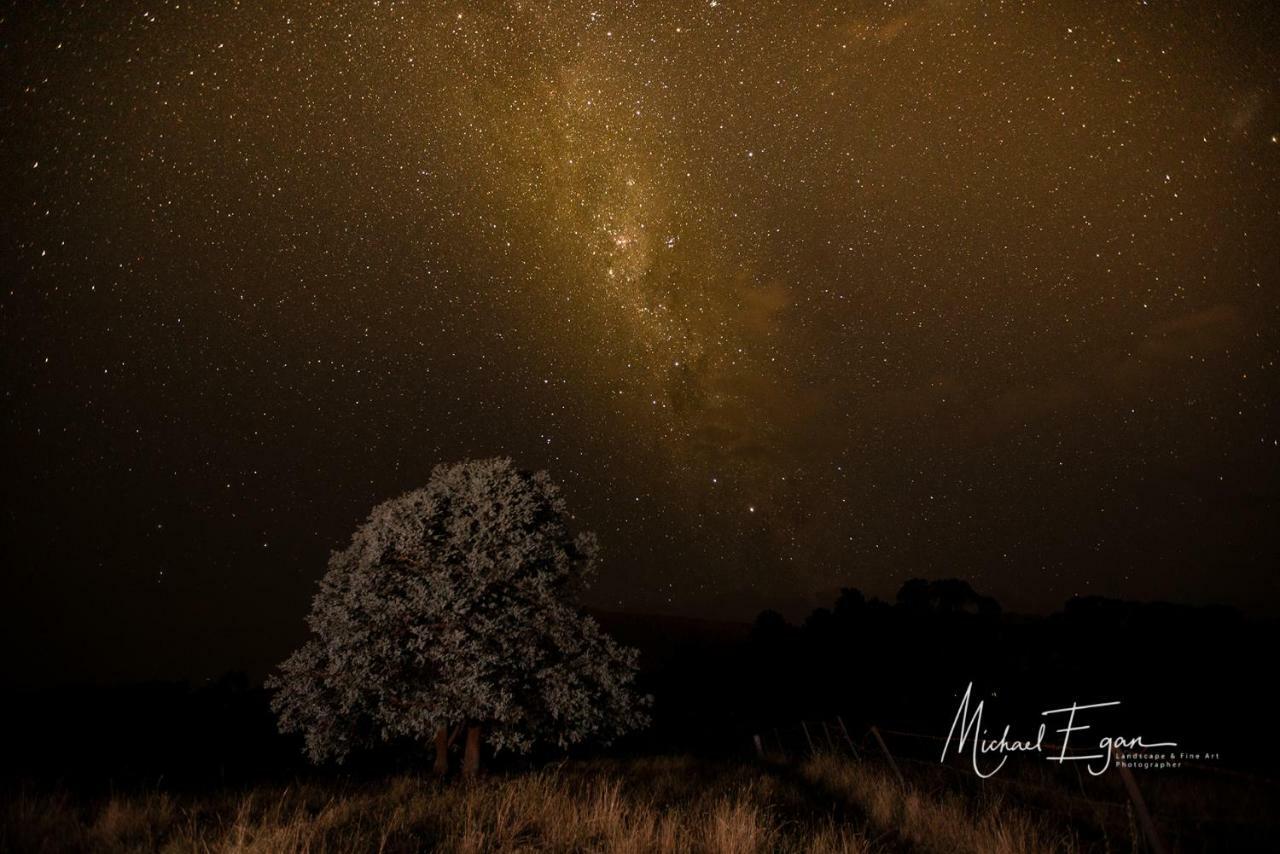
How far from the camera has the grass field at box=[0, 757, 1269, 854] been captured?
6.72 m

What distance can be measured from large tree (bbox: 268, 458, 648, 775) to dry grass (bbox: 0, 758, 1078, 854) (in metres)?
3.00

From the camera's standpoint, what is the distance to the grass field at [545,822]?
6.72m

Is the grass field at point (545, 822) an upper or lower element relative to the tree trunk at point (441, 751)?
upper

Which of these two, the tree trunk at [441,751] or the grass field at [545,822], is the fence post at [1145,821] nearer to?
the grass field at [545,822]

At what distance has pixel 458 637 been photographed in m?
13.7

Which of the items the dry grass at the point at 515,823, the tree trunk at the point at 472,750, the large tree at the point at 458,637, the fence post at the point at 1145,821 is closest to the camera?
the fence post at the point at 1145,821

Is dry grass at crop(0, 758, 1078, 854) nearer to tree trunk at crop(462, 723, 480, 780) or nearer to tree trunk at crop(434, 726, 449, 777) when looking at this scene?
tree trunk at crop(462, 723, 480, 780)

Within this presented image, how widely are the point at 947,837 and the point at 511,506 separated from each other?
409 inches

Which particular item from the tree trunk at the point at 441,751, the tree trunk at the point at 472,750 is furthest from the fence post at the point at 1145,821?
the tree trunk at the point at 441,751

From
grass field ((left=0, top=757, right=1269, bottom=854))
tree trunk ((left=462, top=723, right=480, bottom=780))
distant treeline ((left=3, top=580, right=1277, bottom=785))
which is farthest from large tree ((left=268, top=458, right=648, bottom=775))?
distant treeline ((left=3, top=580, right=1277, bottom=785))

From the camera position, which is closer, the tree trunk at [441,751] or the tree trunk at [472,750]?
the tree trunk at [472,750]

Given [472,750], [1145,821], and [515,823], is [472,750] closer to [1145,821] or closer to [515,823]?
[515,823]

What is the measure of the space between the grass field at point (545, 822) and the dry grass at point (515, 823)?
0.07 feet

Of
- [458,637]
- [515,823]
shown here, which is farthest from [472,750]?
[515,823]
